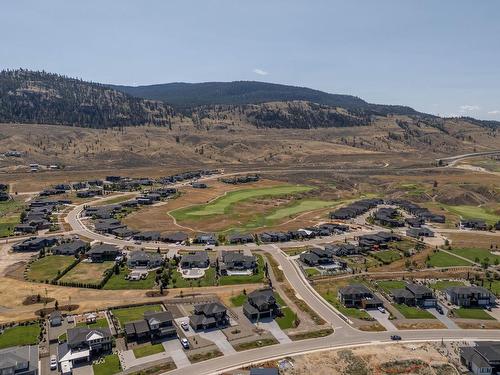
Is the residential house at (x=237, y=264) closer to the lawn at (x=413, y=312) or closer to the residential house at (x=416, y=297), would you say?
the residential house at (x=416, y=297)

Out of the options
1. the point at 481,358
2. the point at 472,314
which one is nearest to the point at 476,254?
the point at 472,314

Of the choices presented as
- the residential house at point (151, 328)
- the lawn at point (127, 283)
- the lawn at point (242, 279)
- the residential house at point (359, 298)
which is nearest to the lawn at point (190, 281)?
the lawn at point (242, 279)

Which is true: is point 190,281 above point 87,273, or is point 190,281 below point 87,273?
above

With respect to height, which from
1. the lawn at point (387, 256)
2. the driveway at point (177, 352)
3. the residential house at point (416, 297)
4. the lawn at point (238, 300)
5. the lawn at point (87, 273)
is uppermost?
the residential house at point (416, 297)

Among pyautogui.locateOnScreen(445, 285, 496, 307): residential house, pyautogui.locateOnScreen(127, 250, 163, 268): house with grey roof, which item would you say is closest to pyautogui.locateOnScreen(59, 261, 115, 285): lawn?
pyautogui.locateOnScreen(127, 250, 163, 268): house with grey roof

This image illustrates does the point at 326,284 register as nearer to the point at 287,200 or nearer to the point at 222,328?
the point at 222,328

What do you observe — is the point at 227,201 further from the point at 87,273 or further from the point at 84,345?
the point at 84,345

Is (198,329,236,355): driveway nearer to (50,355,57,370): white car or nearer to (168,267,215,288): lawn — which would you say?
(168,267,215,288): lawn

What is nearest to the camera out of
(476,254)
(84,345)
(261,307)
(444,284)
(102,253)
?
(84,345)

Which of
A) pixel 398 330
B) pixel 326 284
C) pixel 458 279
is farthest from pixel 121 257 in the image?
pixel 458 279
